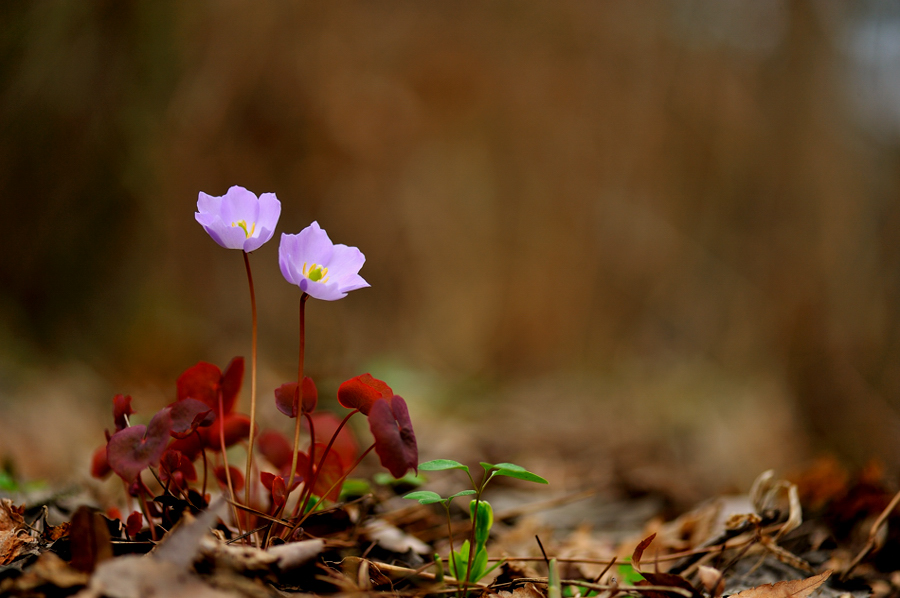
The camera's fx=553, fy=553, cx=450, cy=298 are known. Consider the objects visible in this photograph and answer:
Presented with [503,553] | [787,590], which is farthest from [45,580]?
[787,590]

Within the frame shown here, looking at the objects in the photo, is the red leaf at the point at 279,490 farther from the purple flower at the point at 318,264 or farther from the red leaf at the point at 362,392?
the purple flower at the point at 318,264

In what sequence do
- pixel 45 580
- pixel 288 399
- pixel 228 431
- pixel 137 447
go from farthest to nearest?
pixel 228 431
pixel 288 399
pixel 137 447
pixel 45 580

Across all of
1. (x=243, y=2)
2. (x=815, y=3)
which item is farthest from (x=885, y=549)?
(x=243, y=2)

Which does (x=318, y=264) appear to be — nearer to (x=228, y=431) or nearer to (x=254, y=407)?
(x=254, y=407)

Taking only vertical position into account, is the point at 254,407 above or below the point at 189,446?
above

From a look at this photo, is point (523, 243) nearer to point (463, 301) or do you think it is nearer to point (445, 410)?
point (463, 301)

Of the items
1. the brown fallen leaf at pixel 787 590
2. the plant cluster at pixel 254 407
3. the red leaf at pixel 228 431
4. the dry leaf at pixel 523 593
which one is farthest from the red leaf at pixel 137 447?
the brown fallen leaf at pixel 787 590
